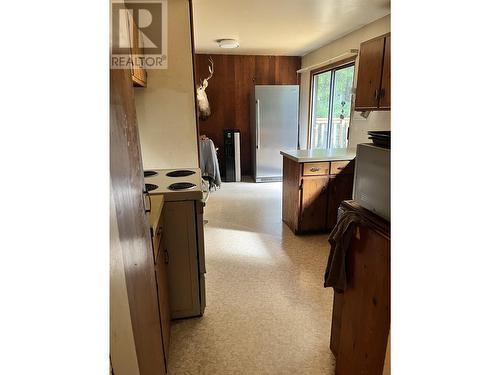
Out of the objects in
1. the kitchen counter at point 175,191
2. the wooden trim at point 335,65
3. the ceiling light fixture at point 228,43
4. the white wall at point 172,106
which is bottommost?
the kitchen counter at point 175,191

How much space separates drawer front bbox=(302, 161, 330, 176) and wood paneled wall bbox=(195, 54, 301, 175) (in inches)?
115

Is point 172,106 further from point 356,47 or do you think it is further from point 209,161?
point 356,47

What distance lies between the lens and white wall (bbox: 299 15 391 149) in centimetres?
330

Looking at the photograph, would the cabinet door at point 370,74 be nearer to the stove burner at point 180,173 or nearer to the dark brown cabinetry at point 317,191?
the dark brown cabinetry at point 317,191

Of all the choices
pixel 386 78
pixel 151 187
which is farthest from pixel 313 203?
pixel 151 187

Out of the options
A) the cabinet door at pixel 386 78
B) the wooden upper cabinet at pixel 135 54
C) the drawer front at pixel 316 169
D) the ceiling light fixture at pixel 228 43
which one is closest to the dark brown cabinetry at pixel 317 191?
the drawer front at pixel 316 169

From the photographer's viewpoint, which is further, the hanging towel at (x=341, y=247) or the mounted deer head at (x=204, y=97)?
the mounted deer head at (x=204, y=97)

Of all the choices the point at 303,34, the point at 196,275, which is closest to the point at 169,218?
the point at 196,275

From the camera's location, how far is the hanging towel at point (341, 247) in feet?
4.47

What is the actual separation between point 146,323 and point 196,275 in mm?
904

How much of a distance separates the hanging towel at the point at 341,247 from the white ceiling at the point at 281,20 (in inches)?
89.3

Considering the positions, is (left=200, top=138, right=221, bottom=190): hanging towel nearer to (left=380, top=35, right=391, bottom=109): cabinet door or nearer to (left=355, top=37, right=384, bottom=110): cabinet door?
(left=355, top=37, right=384, bottom=110): cabinet door
